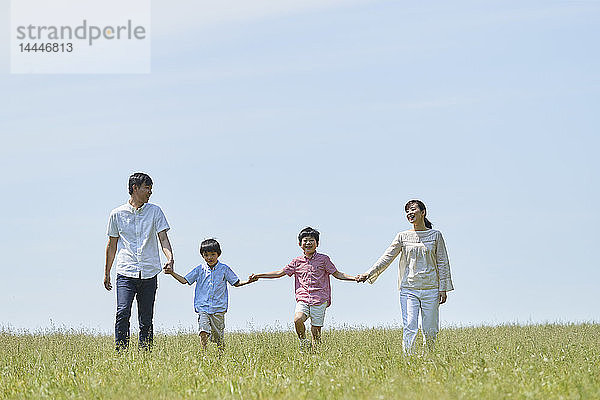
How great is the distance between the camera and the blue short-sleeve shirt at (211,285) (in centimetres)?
1166

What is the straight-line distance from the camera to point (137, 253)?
11203mm

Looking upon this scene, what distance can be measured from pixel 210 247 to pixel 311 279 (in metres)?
1.40

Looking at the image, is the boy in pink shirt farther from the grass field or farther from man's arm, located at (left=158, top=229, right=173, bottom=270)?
man's arm, located at (left=158, top=229, right=173, bottom=270)

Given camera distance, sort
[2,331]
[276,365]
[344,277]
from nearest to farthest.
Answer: [276,365]
[344,277]
[2,331]

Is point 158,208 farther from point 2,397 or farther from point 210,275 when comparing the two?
point 2,397

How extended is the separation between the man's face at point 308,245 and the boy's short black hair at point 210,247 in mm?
1124

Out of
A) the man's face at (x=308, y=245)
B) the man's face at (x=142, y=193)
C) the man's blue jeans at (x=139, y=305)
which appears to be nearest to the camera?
the man's blue jeans at (x=139, y=305)

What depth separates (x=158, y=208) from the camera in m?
11.5

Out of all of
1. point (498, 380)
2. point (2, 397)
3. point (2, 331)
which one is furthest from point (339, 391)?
point (2, 331)

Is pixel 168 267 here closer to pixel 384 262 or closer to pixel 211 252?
pixel 211 252

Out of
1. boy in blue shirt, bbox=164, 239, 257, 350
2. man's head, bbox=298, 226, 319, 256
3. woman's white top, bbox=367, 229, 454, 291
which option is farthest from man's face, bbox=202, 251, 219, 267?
woman's white top, bbox=367, 229, 454, 291

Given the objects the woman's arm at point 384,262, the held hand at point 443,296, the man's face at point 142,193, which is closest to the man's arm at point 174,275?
the man's face at point 142,193

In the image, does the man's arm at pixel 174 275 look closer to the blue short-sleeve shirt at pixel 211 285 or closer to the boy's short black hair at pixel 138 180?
the blue short-sleeve shirt at pixel 211 285

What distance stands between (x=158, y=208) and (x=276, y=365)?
3.11m
